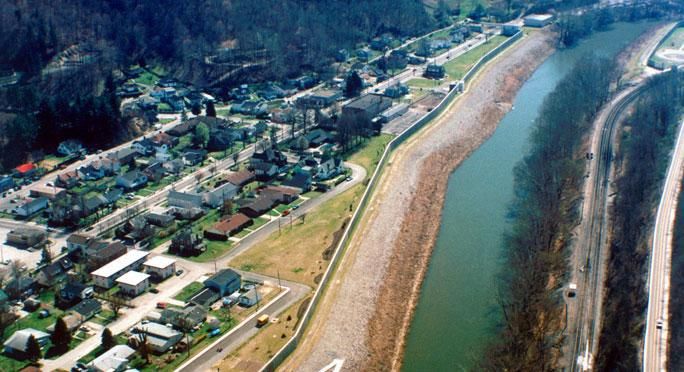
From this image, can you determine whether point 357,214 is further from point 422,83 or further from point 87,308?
point 422,83

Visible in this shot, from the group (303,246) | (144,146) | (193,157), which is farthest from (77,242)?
(144,146)

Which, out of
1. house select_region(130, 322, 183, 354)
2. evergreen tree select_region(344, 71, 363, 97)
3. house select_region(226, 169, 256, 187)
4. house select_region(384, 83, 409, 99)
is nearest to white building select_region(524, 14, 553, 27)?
house select_region(384, 83, 409, 99)

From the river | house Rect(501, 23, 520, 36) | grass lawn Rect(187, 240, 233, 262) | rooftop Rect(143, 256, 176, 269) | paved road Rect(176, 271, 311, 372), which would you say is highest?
house Rect(501, 23, 520, 36)

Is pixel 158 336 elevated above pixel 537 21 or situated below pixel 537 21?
below

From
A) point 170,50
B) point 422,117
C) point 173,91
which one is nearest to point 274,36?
point 170,50

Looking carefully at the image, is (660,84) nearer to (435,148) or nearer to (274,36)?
(435,148)

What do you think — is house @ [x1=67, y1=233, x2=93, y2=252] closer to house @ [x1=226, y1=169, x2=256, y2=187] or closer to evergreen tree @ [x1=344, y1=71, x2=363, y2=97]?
house @ [x1=226, y1=169, x2=256, y2=187]

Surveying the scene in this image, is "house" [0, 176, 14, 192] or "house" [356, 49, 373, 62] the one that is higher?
"house" [356, 49, 373, 62]
